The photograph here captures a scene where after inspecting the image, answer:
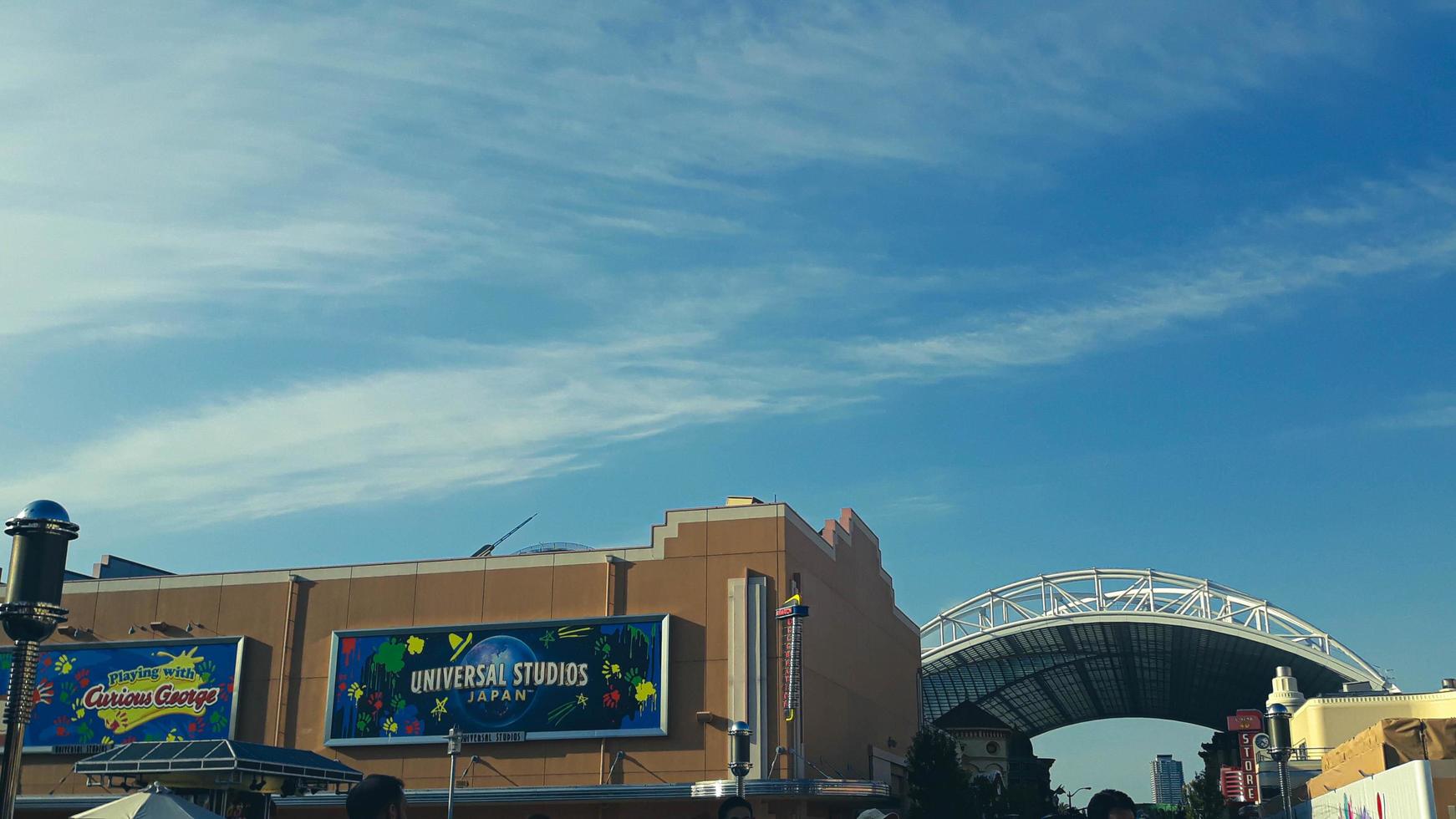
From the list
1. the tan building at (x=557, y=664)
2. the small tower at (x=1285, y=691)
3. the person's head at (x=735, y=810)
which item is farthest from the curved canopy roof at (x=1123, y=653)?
the person's head at (x=735, y=810)

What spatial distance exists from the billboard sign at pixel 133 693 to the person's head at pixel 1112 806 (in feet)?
123

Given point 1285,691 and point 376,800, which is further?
point 1285,691

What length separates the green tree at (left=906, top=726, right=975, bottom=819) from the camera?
48344 mm

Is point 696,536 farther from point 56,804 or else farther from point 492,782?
point 56,804

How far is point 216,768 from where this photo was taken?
28.1 meters

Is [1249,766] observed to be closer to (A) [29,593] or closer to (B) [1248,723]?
(B) [1248,723]

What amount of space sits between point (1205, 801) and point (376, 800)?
2998 inches

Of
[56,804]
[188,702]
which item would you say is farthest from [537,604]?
[56,804]

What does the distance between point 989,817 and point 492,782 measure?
1151 inches

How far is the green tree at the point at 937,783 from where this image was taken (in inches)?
1903

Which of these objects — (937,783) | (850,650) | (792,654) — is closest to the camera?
(792,654)

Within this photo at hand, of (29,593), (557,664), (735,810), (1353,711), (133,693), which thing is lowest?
(735,810)

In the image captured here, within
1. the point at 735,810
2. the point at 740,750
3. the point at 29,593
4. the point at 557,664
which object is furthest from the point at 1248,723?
the point at 29,593

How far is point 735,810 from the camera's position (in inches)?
439
